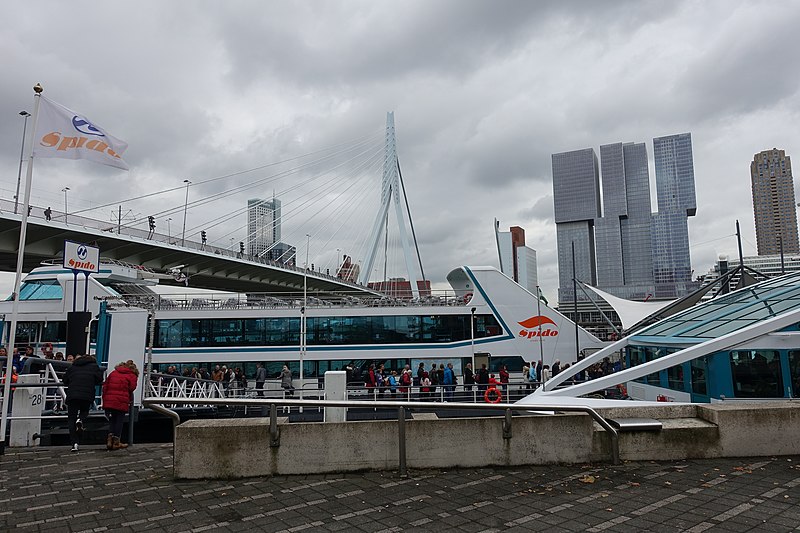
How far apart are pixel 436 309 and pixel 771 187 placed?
595ft

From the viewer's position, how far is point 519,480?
219 inches

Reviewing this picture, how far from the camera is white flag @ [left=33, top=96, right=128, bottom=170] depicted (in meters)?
10.5

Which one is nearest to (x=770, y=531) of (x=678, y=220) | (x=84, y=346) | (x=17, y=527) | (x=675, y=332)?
(x=17, y=527)

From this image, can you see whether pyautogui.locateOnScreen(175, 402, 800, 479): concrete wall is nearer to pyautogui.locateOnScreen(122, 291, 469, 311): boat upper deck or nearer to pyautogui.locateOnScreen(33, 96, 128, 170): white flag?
pyautogui.locateOnScreen(33, 96, 128, 170): white flag

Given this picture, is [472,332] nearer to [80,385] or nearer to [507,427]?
[80,385]

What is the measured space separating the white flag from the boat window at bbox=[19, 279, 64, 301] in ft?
55.9

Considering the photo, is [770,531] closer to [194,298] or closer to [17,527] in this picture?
[17,527]

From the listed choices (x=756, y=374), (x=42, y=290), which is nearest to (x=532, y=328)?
(x=756, y=374)

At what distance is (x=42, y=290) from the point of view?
85.9 ft

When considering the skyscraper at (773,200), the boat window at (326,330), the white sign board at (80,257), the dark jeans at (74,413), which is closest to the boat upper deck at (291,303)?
the boat window at (326,330)

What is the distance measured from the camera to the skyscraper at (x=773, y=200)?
497 feet

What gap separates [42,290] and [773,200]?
186662 millimetres

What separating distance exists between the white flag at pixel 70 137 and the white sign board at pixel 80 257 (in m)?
3.49

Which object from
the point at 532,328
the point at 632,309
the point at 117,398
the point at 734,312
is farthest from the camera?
the point at 632,309
